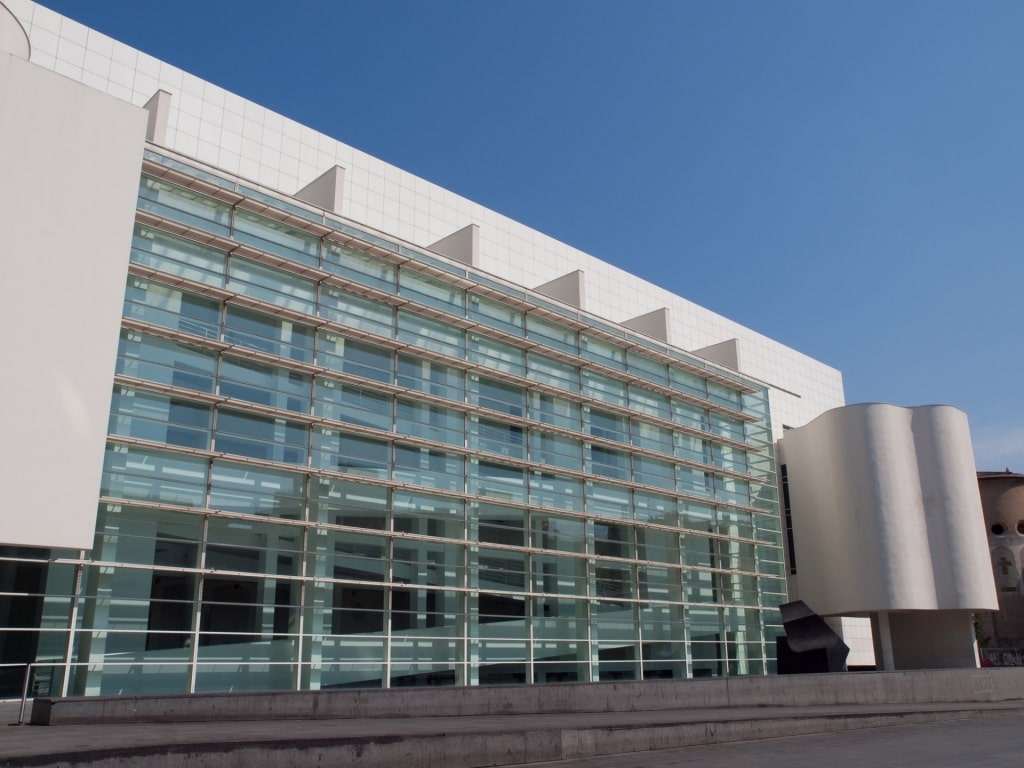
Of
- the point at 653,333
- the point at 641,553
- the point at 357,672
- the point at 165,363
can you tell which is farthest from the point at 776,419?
the point at 165,363

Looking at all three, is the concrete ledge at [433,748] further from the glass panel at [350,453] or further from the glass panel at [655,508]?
the glass panel at [655,508]

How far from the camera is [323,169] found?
29125mm

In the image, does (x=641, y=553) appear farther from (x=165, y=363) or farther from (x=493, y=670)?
(x=165, y=363)

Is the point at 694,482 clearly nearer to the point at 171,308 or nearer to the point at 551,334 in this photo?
the point at 551,334

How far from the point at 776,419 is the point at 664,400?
375 inches

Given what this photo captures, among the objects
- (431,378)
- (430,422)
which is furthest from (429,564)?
(431,378)

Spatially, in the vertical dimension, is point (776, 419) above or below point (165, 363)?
above

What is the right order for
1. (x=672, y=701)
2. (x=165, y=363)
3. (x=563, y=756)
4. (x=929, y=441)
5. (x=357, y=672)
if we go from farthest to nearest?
1. (x=929, y=441)
2. (x=357, y=672)
3. (x=165, y=363)
4. (x=672, y=701)
5. (x=563, y=756)

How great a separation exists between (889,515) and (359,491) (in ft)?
74.2

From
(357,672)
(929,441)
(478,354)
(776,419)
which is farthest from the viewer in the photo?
(776,419)

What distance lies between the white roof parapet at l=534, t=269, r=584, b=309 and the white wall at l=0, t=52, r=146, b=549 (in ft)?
51.2

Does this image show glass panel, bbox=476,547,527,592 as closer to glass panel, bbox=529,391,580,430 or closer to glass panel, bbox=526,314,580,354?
glass panel, bbox=529,391,580,430

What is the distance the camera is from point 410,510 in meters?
25.0

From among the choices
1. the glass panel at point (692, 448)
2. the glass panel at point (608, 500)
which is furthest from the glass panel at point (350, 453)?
the glass panel at point (692, 448)
